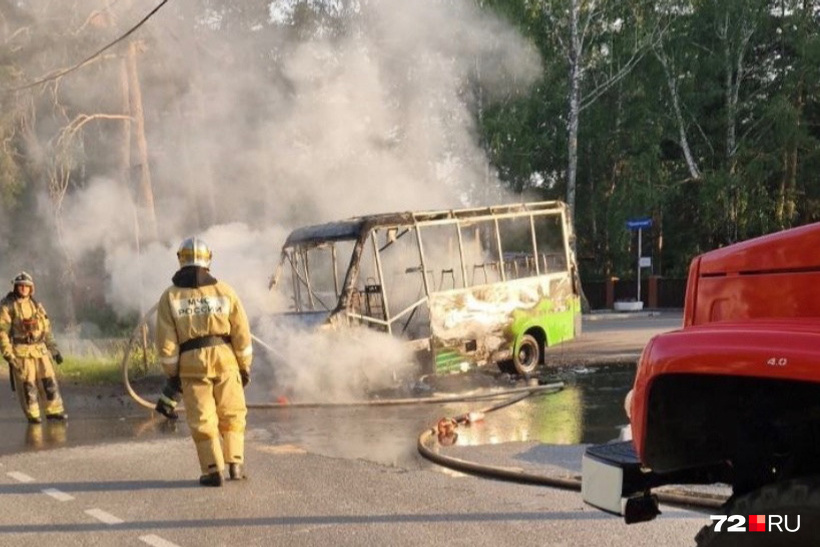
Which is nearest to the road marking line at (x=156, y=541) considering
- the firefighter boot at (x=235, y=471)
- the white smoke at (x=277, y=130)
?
the firefighter boot at (x=235, y=471)

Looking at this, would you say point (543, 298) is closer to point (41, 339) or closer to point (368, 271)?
point (368, 271)

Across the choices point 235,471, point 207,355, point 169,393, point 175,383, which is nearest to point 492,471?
point 235,471

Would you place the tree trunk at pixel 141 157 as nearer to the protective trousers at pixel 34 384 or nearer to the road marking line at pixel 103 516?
the protective trousers at pixel 34 384

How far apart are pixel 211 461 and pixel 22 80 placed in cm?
1636

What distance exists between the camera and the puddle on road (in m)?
8.18

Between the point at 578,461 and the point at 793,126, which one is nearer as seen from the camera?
the point at 578,461

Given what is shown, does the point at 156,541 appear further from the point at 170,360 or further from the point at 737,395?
the point at 737,395

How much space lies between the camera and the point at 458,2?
69.3ft

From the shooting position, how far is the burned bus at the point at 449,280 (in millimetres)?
11734

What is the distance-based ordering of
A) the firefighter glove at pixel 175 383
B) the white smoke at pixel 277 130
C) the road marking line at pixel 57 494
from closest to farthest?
the road marking line at pixel 57 494 < the firefighter glove at pixel 175 383 < the white smoke at pixel 277 130

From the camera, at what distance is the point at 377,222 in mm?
11594

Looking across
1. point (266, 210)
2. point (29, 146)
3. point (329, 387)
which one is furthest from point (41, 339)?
point (29, 146)

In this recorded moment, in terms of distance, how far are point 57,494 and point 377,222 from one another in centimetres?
601

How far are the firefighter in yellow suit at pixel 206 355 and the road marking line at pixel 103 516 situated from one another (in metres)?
0.82
